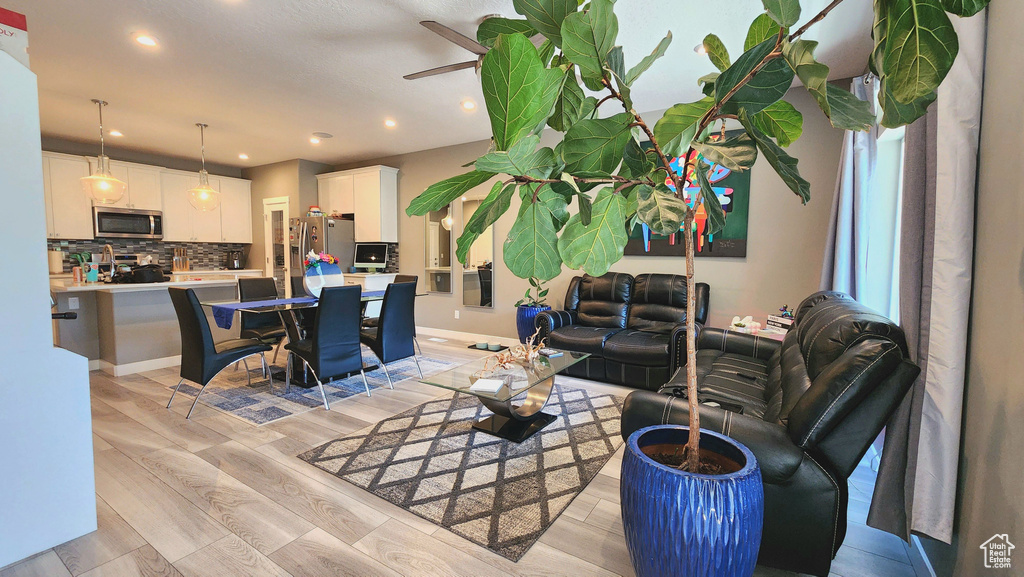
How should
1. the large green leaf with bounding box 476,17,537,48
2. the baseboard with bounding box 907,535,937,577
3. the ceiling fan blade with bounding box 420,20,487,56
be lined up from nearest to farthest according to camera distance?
the large green leaf with bounding box 476,17,537,48 → the baseboard with bounding box 907,535,937,577 → the ceiling fan blade with bounding box 420,20,487,56

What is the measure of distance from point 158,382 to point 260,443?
6.86ft

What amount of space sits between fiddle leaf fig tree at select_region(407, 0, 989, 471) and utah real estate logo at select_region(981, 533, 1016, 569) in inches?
41.6

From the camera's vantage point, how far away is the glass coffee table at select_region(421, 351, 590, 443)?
8.44 feet

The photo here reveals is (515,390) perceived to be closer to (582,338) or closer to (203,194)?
(582,338)

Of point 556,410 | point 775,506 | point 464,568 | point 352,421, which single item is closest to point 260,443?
point 352,421

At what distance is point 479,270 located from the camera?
18.6 ft

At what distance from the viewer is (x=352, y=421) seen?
2947 mm

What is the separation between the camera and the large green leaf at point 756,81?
692mm

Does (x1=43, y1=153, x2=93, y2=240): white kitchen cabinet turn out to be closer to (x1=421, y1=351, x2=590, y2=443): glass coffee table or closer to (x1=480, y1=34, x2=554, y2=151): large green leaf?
(x1=421, y1=351, x2=590, y2=443): glass coffee table

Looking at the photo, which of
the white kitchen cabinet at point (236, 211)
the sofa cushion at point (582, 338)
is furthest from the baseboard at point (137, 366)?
the sofa cushion at point (582, 338)

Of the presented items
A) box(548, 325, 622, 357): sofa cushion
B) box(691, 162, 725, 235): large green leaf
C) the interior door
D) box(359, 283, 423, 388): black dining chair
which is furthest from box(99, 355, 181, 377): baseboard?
box(691, 162, 725, 235): large green leaf

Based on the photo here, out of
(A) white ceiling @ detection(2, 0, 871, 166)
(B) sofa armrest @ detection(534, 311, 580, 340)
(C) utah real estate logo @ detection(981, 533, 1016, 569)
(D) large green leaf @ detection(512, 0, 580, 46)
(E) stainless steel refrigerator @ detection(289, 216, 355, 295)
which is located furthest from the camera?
(E) stainless steel refrigerator @ detection(289, 216, 355, 295)

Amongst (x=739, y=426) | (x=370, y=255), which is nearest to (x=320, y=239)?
(x=370, y=255)

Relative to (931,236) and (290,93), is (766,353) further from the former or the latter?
(290,93)
